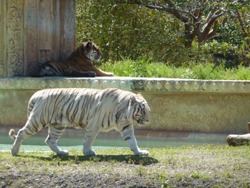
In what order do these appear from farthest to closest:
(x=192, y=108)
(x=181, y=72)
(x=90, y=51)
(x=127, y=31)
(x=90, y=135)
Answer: (x=127, y=31)
(x=90, y=51)
(x=181, y=72)
(x=192, y=108)
(x=90, y=135)

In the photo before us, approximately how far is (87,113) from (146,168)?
127 centimetres

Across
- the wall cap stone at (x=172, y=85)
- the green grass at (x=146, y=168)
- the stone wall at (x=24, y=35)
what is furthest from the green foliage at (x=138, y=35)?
the green grass at (x=146, y=168)

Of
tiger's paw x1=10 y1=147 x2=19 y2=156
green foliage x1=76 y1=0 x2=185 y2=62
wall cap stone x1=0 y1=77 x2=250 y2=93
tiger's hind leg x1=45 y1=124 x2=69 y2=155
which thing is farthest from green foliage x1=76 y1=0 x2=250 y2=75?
tiger's paw x1=10 y1=147 x2=19 y2=156

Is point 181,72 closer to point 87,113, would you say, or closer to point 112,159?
point 87,113

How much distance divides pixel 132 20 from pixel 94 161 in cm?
1186

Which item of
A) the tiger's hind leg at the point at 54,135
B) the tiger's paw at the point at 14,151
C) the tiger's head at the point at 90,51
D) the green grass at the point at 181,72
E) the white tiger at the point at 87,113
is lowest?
the tiger's paw at the point at 14,151

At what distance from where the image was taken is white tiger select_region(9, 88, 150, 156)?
18.1ft

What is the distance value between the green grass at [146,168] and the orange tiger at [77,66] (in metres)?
4.63

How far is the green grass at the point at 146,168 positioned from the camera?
4.62m

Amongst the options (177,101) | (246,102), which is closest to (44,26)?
(177,101)

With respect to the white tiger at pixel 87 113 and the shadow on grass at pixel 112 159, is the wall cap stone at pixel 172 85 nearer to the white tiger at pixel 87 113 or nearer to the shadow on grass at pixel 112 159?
the white tiger at pixel 87 113

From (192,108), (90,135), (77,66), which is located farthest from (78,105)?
(77,66)

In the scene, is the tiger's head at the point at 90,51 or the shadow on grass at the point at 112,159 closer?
the shadow on grass at the point at 112,159

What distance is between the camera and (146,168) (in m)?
4.98
